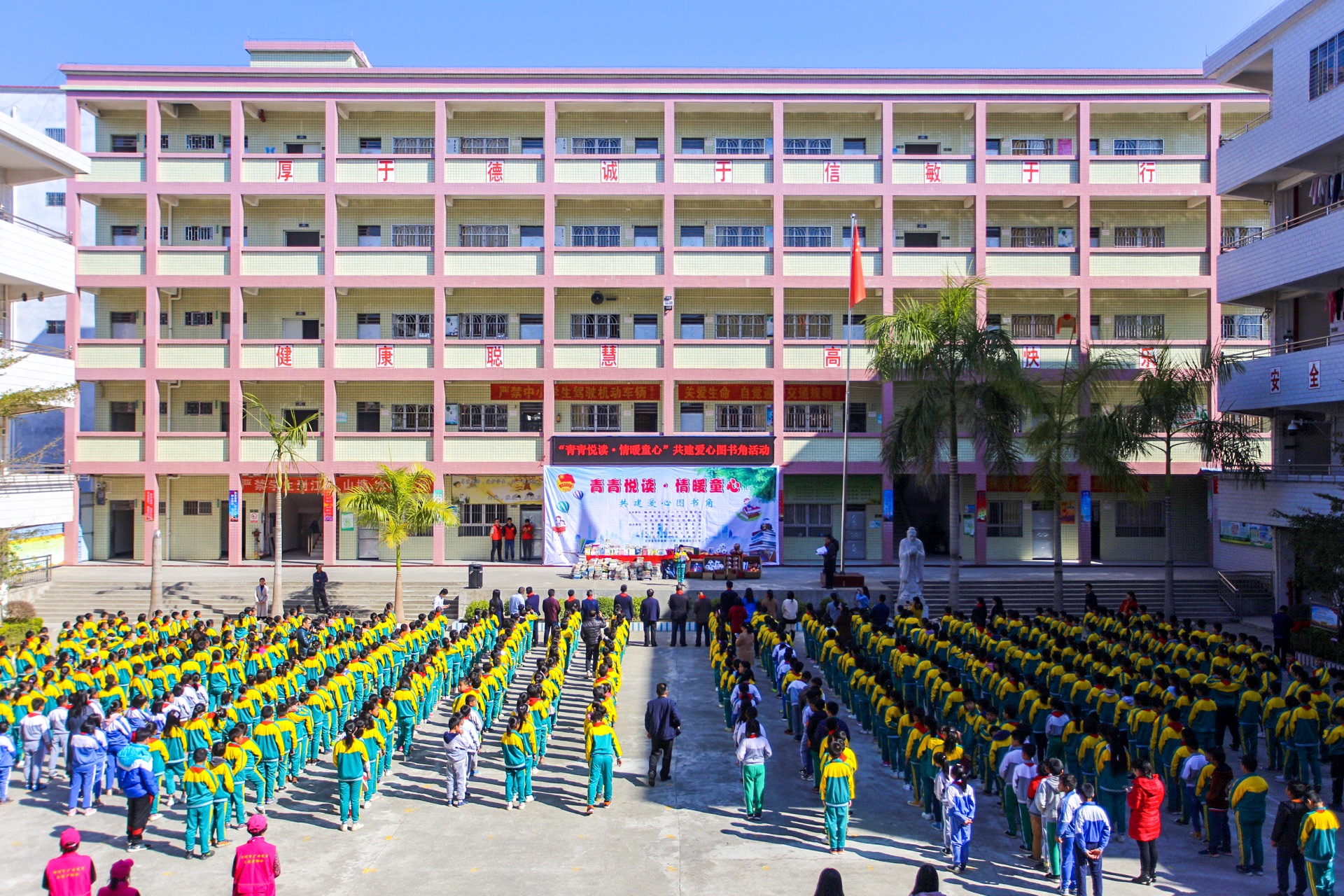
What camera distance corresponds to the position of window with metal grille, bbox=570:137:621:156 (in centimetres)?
3378

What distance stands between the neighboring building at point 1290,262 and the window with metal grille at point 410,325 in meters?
24.2

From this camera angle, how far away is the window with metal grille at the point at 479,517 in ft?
110

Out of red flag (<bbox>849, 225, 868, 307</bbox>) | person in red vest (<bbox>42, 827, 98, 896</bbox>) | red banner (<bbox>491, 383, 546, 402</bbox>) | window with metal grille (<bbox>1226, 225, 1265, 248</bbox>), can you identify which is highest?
window with metal grille (<bbox>1226, 225, 1265, 248</bbox>)

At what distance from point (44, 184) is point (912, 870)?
1597 inches

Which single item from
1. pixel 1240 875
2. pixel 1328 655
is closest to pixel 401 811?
pixel 1240 875

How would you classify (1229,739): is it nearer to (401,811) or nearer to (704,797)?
(704,797)

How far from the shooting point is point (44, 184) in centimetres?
3769

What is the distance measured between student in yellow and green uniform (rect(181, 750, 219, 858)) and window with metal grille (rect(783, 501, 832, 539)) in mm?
24751

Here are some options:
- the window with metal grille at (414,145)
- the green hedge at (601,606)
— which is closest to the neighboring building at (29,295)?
the window with metal grille at (414,145)

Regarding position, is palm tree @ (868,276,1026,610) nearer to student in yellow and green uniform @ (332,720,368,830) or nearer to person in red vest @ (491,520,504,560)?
person in red vest @ (491,520,504,560)

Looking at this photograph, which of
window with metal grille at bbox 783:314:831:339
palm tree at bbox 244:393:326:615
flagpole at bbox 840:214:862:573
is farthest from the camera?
window with metal grille at bbox 783:314:831:339

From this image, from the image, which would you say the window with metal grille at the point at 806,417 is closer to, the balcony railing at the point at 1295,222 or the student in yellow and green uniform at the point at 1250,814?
the balcony railing at the point at 1295,222

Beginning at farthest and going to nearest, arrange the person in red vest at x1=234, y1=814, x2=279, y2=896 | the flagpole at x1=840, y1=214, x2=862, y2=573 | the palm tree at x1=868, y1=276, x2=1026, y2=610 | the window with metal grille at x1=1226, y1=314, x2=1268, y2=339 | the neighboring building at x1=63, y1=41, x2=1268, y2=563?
the window with metal grille at x1=1226, y1=314, x2=1268, y2=339 → the neighboring building at x1=63, y1=41, x2=1268, y2=563 → the flagpole at x1=840, y1=214, x2=862, y2=573 → the palm tree at x1=868, y1=276, x2=1026, y2=610 → the person in red vest at x1=234, y1=814, x2=279, y2=896

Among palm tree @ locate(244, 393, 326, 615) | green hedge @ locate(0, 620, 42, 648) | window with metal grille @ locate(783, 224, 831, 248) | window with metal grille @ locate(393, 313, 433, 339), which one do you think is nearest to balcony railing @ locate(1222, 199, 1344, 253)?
window with metal grille @ locate(783, 224, 831, 248)
